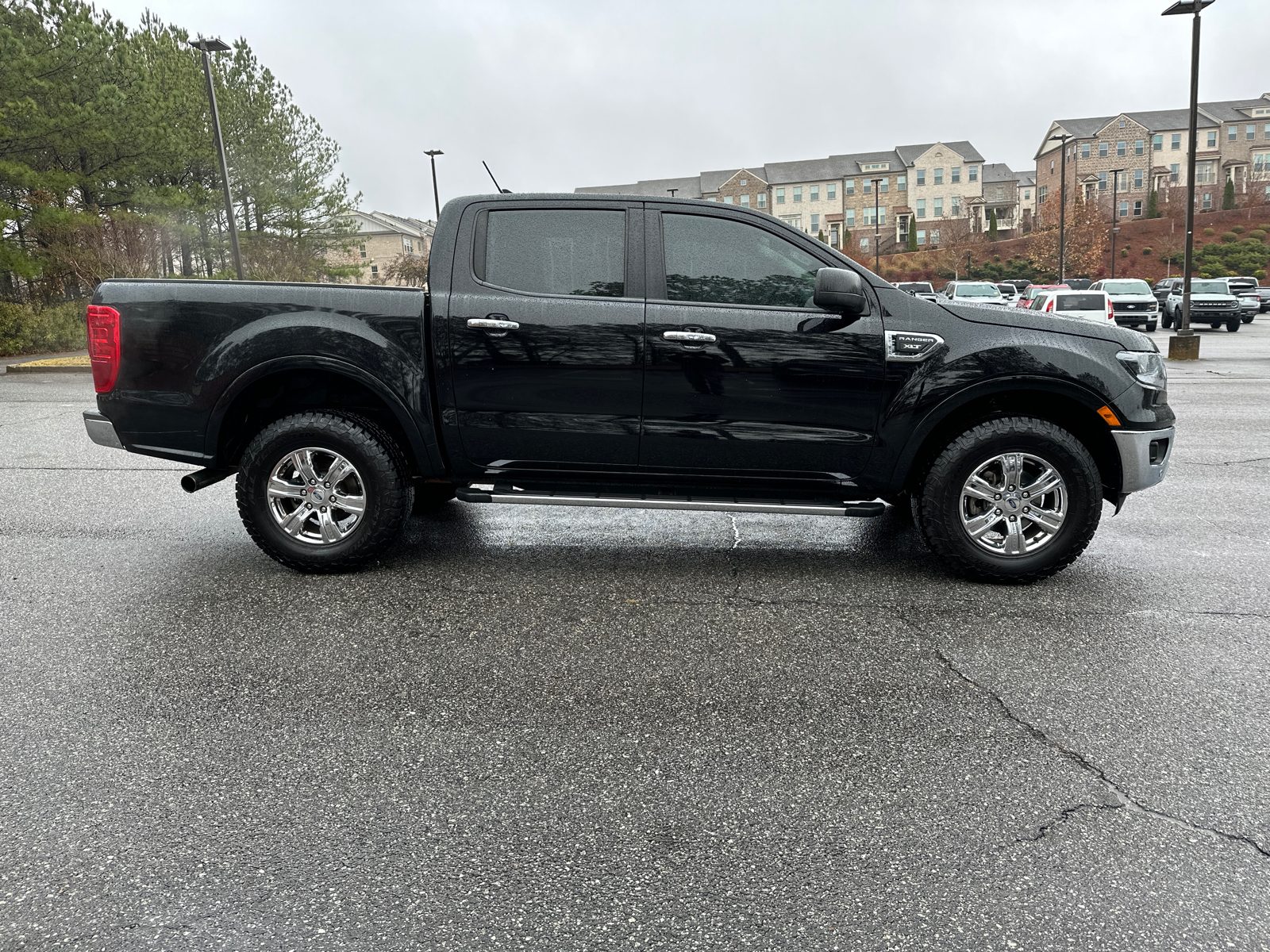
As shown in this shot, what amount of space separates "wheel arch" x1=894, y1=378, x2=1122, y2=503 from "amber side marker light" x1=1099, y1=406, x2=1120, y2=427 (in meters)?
0.02

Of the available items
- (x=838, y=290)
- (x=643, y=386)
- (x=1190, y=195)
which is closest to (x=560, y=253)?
(x=643, y=386)

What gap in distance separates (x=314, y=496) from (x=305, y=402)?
22.2 inches

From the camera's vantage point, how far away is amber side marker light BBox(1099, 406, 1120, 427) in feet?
15.9

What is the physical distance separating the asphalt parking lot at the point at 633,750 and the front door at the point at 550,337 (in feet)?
2.59

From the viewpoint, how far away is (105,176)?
27.7 m

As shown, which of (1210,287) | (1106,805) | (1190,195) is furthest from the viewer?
(1210,287)

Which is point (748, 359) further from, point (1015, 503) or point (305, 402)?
point (305, 402)

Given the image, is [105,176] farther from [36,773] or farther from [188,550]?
[36,773]

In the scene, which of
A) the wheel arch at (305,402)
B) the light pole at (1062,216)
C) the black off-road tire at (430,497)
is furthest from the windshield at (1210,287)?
the wheel arch at (305,402)

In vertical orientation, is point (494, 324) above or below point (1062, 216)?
below

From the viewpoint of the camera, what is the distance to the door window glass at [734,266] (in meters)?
4.93

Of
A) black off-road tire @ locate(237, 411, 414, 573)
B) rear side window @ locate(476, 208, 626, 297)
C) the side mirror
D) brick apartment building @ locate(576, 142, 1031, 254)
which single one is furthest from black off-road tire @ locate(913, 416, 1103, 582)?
brick apartment building @ locate(576, 142, 1031, 254)

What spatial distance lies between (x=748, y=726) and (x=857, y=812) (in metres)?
0.64

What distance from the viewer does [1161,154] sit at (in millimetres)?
87438
